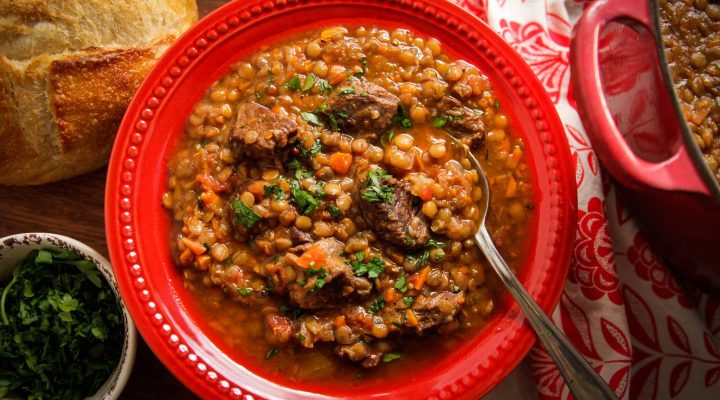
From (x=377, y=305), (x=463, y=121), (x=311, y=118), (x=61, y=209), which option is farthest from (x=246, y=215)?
(x=61, y=209)

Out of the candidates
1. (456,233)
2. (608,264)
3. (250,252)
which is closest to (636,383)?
(608,264)

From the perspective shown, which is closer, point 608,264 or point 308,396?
point 308,396

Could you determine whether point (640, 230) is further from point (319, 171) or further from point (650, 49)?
point (319, 171)

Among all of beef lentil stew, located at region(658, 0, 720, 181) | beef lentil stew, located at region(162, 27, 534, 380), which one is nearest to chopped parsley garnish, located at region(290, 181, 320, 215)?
beef lentil stew, located at region(162, 27, 534, 380)

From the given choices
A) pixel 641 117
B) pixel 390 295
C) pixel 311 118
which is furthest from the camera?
pixel 311 118

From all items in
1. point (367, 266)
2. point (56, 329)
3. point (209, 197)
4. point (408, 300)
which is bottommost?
point (56, 329)

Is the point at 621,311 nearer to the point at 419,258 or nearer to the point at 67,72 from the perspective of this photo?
the point at 419,258

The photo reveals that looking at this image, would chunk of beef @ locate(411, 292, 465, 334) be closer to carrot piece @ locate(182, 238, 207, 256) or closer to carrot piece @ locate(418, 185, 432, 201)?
carrot piece @ locate(418, 185, 432, 201)
